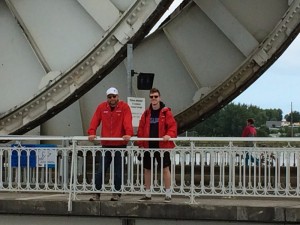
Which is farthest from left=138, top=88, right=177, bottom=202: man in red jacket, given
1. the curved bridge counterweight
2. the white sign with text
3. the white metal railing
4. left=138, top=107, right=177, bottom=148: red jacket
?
the white sign with text

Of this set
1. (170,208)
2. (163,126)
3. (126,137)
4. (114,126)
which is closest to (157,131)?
(163,126)

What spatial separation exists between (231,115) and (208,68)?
8582 centimetres

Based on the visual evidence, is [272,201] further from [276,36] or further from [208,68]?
[208,68]

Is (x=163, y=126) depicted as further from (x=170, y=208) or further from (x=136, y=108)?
(x=136, y=108)

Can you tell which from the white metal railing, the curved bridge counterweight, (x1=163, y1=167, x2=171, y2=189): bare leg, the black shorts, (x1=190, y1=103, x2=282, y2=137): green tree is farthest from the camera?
(x1=190, y1=103, x2=282, y2=137): green tree

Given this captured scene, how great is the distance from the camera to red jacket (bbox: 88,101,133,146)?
1250cm

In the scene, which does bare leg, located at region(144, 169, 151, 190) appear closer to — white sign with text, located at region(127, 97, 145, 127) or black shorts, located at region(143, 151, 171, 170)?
black shorts, located at region(143, 151, 171, 170)

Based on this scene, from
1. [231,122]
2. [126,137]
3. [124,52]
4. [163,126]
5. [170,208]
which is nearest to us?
[170,208]

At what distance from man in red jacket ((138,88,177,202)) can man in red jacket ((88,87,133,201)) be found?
32 centimetres

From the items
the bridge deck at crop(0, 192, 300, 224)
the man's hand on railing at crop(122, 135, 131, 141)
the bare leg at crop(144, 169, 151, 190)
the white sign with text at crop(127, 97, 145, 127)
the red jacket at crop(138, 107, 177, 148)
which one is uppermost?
the white sign with text at crop(127, 97, 145, 127)

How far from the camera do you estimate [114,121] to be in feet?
41.5

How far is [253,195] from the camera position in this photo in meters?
12.1

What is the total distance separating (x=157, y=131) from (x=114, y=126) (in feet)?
2.28

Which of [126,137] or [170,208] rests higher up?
[126,137]
